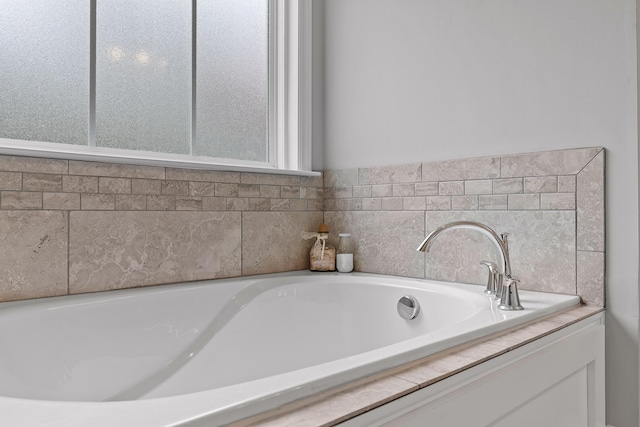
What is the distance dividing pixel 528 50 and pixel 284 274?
1207 mm

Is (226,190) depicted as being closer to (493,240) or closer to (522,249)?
(493,240)

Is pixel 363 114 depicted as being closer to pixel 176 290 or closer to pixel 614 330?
pixel 176 290

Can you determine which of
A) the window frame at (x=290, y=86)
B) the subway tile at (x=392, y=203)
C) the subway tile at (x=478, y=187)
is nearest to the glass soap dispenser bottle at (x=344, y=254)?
the subway tile at (x=392, y=203)

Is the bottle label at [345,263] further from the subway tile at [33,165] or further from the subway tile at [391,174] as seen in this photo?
the subway tile at [33,165]

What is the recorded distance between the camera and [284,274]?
1.88m

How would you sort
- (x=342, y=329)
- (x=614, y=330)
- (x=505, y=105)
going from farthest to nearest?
(x=342, y=329), (x=505, y=105), (x=614, y=330)

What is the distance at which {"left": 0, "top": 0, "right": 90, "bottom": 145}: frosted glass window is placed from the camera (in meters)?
1.42

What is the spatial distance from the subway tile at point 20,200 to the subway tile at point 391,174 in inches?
47.5

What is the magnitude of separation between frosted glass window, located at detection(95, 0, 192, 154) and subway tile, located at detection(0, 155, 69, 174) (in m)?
0.26

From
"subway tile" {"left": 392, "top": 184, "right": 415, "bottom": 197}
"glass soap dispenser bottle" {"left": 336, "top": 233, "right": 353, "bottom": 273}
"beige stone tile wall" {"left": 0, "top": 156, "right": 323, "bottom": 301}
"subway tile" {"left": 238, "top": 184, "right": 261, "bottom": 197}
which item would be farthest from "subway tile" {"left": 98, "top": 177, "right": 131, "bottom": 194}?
"subway tile" {"left": 392, "top": 184, "right": 415, "bottom": 197}

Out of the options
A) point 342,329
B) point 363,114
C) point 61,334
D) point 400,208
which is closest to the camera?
point 61,334

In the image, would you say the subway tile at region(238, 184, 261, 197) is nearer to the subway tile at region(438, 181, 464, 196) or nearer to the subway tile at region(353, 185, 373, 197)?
the subway tile at region(353, 185, 373, 197)

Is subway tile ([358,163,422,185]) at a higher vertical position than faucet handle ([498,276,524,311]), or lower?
higher

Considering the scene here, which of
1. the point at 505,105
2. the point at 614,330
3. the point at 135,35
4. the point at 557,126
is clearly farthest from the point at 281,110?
the point at 614,330
